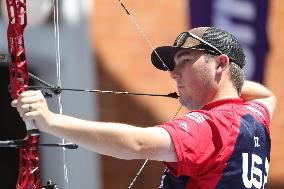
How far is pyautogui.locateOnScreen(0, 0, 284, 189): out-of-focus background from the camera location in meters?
5.58

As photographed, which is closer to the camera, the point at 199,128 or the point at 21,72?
the point at 199,128

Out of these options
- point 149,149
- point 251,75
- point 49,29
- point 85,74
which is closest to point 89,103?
point 85,74

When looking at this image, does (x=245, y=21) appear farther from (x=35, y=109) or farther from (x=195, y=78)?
(x=35, y=109)

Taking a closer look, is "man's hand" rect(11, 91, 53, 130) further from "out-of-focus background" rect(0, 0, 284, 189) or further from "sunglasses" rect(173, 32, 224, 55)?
"out-of-focus background" rect(0, 0, 284, 189)

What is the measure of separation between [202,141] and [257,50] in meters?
4.40

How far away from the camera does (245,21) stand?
661 centimetres

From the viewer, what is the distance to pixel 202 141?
7.80 feet

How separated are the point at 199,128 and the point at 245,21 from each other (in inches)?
171

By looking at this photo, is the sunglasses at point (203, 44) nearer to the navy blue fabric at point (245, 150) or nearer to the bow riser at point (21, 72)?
the navy blue fabric at point (245, 150)

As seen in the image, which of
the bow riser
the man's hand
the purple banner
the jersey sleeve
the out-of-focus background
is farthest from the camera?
the purple banner

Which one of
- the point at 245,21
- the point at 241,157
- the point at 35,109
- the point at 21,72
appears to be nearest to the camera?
the point at 35,109

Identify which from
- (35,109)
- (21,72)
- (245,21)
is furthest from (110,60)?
(35,109)

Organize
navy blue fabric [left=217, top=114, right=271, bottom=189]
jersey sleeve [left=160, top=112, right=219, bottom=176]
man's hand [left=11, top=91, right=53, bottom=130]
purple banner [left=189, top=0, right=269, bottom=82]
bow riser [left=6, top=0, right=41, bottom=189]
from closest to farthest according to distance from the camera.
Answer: man's hand [left=11, top=91, right=53, bottom=130] → jersey sleeve [left=160, top=112, right=219, bottom=176] → navy blue fabric [left=217, top=114, right=271, bottom=189] → bow riser [left=6, top=0, right=41, bottom=189] → purple banner [left=189, top=0, right=269, bottom=82]

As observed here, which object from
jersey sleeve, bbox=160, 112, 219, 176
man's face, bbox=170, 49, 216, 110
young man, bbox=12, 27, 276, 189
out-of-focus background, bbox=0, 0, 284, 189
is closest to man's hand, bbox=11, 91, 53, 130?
young man, bbox=12, 27, 276, 189
